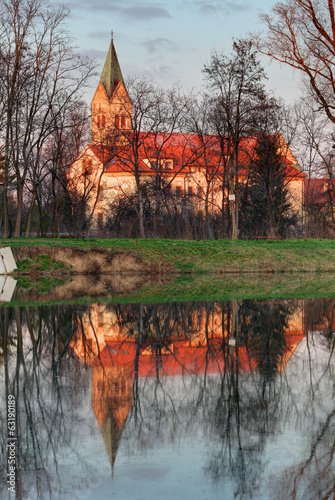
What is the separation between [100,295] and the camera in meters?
18.2

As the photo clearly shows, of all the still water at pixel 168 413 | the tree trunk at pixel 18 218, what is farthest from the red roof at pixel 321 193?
the still water at pixel 168 413

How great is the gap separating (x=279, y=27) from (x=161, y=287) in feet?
41.5

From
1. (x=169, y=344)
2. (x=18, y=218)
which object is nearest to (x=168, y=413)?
(x=169, y=344)

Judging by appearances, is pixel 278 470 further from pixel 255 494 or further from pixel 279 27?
pixel 279 27

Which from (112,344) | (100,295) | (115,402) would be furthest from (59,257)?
(115,402)

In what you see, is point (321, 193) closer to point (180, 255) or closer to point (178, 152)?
point (178, 152)

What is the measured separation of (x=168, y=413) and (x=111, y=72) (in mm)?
84487

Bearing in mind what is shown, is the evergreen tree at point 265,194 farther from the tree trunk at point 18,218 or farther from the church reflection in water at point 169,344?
the church reflection in water at point 169,344

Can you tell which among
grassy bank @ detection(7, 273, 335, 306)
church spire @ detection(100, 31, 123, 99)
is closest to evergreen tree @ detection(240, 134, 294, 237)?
grassy bank @ detection(7, 273, 335, 306)

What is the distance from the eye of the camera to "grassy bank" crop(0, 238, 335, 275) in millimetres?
27891

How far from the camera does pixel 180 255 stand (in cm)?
2939

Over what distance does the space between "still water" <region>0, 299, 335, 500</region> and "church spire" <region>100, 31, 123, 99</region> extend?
7890 centimetres

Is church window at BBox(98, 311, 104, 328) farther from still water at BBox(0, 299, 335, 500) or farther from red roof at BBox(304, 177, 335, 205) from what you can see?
red roof at BBox(304, 177, 335, 205)

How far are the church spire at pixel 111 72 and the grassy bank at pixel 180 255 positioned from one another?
58.9 meters
